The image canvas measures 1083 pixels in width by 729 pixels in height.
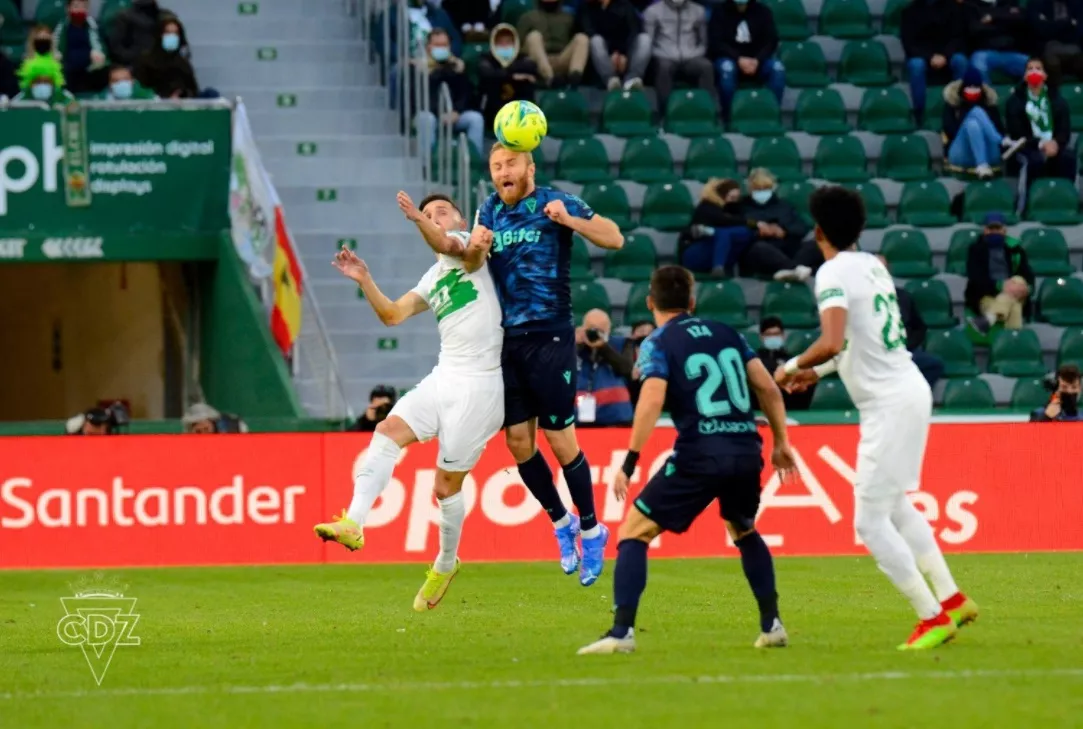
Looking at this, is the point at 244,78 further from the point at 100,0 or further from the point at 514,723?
the point at 514,723

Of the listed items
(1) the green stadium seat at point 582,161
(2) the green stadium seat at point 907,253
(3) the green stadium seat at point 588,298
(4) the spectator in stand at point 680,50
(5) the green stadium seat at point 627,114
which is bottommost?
(3) the green stadium seat at point 588,298

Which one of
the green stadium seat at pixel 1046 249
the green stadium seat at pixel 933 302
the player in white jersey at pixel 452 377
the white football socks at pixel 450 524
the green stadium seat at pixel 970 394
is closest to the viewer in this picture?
the player in white jersey at pixel 452 377

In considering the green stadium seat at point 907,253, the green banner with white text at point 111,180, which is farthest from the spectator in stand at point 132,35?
the green stadium seat at point 907,253

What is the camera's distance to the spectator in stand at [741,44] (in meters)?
24.3

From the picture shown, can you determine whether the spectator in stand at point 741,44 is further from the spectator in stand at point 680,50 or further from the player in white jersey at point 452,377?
the player in white jersey at point 452,377

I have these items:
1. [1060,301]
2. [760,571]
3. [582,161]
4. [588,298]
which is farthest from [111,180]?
[760,571]

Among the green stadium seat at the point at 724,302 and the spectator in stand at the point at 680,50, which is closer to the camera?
the green stadium seat at the point at 724,302

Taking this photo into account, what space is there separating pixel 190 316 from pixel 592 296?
4.95 m

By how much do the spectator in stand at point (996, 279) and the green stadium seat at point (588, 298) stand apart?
4098 millimetres

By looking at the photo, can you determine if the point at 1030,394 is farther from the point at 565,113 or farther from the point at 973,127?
the point at 565,113

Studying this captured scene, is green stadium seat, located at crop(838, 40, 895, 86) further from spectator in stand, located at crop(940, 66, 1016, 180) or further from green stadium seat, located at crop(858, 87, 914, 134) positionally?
spectator in stand, located at crop(940, 66, 1016, 180)

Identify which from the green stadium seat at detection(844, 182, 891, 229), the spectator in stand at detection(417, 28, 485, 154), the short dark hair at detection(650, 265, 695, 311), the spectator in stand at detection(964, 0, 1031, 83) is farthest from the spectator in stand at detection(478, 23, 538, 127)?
the short dark hair at detection(650, 265, 695, 311)

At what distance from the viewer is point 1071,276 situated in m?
23.1

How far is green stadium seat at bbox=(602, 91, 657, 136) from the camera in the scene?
79.4 ft
